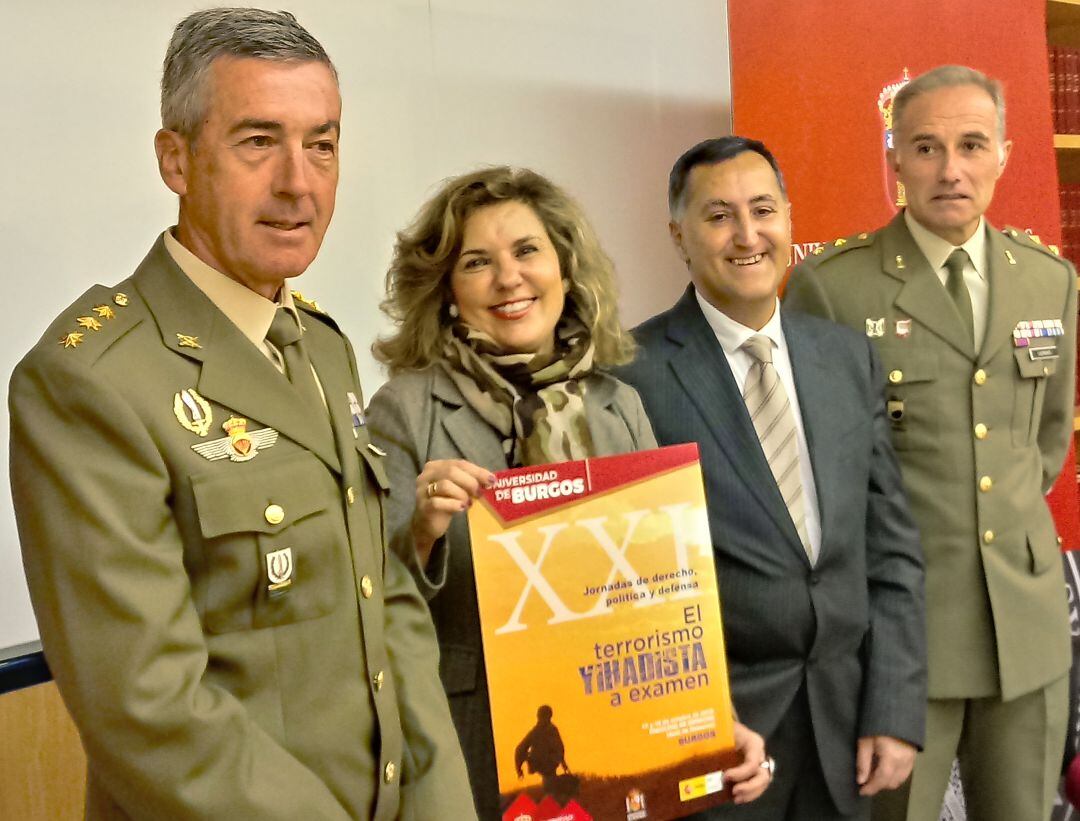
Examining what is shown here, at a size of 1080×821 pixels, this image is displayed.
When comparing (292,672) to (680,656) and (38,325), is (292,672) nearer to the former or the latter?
(680,656)

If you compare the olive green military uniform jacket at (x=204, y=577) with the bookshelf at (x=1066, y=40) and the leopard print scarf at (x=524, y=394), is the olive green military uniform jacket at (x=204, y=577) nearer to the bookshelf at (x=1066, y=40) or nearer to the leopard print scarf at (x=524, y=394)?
the leopard print scarf at (x=524, y=394)

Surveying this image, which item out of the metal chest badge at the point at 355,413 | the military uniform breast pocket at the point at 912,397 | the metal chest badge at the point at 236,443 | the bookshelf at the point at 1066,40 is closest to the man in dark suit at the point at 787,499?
the military uniform breast pocket at the point at 912,397

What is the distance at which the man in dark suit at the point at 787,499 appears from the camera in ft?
6.46

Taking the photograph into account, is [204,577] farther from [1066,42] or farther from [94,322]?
[1066,42]

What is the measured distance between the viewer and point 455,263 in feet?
6.07

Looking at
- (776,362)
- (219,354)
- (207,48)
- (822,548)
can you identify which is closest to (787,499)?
(822,548)

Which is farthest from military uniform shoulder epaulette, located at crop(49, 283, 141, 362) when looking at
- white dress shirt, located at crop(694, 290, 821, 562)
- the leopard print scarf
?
white dress shirt, located at crop(694, 290, 821, 562)

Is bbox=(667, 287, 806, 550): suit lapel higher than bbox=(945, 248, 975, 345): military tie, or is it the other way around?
bbox=(945, 248, 975, 345): military tie

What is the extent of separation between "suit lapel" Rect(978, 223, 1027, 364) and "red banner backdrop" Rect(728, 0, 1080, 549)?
770 millimetres

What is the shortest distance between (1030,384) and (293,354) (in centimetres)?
177

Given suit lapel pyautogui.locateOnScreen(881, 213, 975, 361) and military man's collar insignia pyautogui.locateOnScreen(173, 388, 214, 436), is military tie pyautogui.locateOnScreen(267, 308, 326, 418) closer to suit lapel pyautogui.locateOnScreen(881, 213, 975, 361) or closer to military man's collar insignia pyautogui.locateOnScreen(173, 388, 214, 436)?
military man's collar insignia pyautogui.locateOnScreen(173, 388, 214, 436)

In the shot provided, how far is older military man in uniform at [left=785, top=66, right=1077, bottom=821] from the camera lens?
2.31m

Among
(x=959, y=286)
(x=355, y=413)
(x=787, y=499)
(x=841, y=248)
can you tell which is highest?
(x=841, y=248)

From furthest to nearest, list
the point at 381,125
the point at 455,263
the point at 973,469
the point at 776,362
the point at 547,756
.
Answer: the point at 381,125 → the point at 973,469 → the point at 776,362 → the point at 455,263 → the point at 547,756
